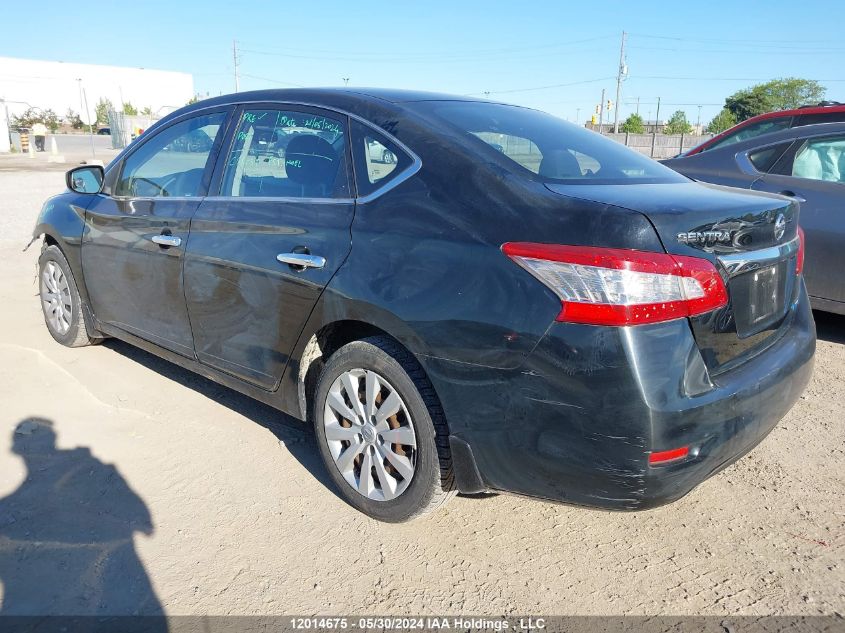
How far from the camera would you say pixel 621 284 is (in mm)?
2008

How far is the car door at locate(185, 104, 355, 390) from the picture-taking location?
277 centimetres

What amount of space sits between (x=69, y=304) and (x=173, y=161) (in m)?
1.51

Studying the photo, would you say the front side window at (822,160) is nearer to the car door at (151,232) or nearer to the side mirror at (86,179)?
the car door at (151,232)

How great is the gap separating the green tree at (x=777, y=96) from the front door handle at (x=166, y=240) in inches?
3238

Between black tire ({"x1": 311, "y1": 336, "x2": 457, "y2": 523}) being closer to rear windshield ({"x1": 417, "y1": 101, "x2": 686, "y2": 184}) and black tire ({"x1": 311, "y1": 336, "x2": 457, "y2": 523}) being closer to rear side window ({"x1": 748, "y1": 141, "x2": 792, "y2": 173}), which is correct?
rear windshield ({"x1": 417, "y1": 101, "x2": 686, "y2": 184})

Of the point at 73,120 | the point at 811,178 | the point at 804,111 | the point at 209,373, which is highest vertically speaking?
the point at 804,111

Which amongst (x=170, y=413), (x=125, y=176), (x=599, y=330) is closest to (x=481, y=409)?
(x=599, y=330)

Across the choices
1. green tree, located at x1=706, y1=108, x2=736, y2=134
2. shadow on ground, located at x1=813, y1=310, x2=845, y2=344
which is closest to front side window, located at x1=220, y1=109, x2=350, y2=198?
shadow on ground, located at x1=813, y1=310, x2=845, y2=344

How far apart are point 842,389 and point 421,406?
122 inches

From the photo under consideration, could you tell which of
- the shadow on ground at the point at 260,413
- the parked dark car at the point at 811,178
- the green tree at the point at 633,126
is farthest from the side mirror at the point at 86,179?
the green tree at the point at 633,126

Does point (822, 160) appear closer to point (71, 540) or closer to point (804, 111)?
point (804, 111)

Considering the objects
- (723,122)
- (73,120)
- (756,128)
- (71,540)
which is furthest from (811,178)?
(73,120)

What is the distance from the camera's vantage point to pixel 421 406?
2443 millimetres

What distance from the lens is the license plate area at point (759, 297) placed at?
227cm
